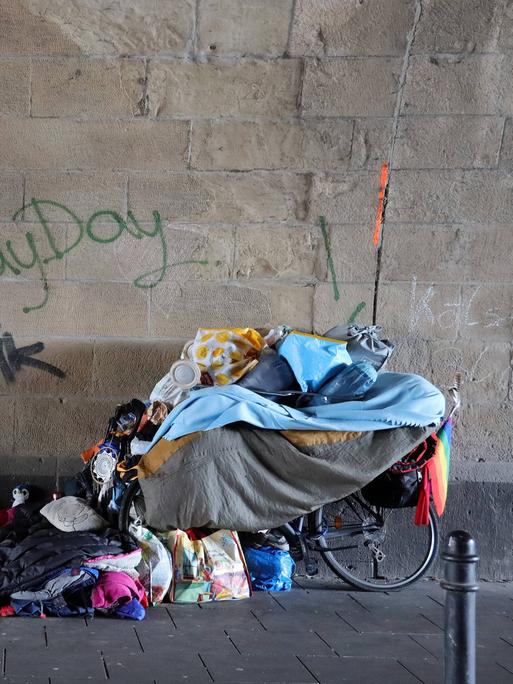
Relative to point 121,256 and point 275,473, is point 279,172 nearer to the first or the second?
point 121,256

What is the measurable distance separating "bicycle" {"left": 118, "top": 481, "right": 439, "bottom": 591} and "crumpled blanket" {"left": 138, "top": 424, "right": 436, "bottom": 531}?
312 millimetres

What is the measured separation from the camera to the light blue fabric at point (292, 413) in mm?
4668

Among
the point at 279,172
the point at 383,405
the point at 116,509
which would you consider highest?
the point at 279,172

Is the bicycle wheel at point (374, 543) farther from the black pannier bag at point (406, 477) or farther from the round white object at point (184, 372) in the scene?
the round white object at point (184, 372)

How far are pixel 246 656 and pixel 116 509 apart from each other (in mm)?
1210

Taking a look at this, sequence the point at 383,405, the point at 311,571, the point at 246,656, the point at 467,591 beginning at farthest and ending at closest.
→ 1. the point at 311,571
2. the point at 383,405
3. the point at 246,656
4. the point at 467,591

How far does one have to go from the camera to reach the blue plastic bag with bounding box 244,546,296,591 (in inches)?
206

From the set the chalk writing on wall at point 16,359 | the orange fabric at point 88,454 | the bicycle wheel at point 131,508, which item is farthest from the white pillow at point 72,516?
the chalk writing on wall at point 16,359

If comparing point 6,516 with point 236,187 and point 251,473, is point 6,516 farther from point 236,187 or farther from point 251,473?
point 236,187

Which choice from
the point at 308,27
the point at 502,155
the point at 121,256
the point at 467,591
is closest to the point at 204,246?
the point at 121,256

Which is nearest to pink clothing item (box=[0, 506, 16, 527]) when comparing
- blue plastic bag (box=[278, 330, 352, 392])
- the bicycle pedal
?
the bicycle pedal

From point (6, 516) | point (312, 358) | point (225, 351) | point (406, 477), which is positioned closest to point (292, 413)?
point (312, 358)

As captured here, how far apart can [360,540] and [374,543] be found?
131 mm

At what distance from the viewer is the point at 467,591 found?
3.09 meters
